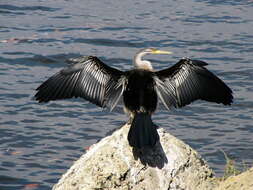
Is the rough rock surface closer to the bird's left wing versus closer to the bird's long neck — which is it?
the bird's left wing

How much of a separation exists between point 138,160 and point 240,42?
346 inches

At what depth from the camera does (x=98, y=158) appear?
6.82m

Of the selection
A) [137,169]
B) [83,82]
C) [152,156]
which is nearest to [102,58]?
[83,82]

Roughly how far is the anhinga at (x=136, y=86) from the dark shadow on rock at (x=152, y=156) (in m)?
0.38

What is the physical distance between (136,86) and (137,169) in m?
0.87

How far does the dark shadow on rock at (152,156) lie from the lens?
686 centimetres

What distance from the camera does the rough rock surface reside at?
22.2 ft

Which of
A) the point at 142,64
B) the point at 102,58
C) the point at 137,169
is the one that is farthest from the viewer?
the point at 102,58

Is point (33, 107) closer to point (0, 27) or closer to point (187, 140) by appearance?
point (187, 140)

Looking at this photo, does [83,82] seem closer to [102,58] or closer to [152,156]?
[152,156]

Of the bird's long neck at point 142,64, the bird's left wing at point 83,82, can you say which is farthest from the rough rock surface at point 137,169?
the bird's long neck at point 142,64

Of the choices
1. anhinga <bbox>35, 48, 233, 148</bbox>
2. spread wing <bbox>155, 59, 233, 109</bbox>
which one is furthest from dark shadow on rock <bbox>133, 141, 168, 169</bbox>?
spread wing <bbox>155, 59, 233, 109</bbox>

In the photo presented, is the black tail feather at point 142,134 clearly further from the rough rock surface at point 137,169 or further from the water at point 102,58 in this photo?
the water at point 102,58

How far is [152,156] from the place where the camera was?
6.91 metres
